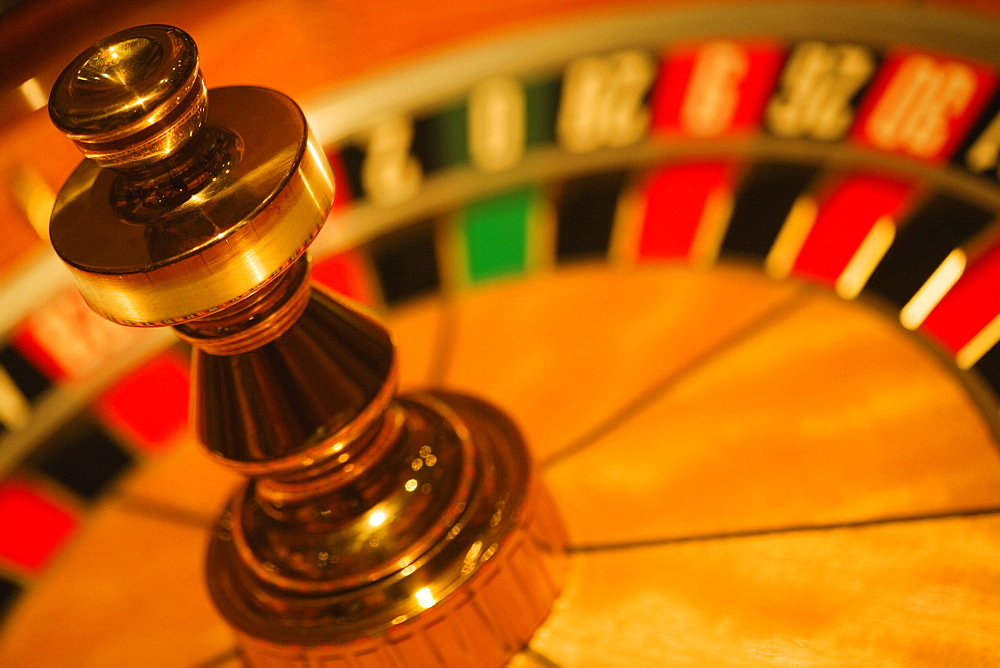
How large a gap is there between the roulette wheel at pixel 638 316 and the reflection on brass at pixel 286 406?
120 millimetres

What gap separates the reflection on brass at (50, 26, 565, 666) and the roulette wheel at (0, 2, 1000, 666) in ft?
0.39

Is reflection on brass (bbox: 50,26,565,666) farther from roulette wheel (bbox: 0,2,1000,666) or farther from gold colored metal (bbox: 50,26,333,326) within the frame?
roulette wheel (bbox: 0,2,1000,666)

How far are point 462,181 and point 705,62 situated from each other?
533mm

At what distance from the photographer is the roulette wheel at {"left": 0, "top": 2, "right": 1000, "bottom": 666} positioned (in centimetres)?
91

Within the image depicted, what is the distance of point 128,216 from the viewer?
708 millimetres

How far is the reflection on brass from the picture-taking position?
26.2 inches

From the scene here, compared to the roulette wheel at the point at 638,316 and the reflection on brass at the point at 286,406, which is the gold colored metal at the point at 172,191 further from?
the roulette wheel at the point at 638,316

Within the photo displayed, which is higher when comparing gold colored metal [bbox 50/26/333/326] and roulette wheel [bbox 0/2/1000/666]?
gold colored metal [bbox 50/26/333/326]

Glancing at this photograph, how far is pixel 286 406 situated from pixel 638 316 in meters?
0.65

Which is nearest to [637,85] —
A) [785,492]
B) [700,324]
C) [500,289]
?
[500,289]

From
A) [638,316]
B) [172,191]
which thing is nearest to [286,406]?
[172,191]

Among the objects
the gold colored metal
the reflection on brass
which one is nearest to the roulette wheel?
the reflection on brass

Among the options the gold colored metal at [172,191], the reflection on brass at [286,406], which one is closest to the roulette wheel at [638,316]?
the reflection on brass at [286,406]

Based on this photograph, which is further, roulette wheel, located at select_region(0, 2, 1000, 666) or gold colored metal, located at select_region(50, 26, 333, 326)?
roulette wheel, located at select_region(0, 2, 1000, 666)
